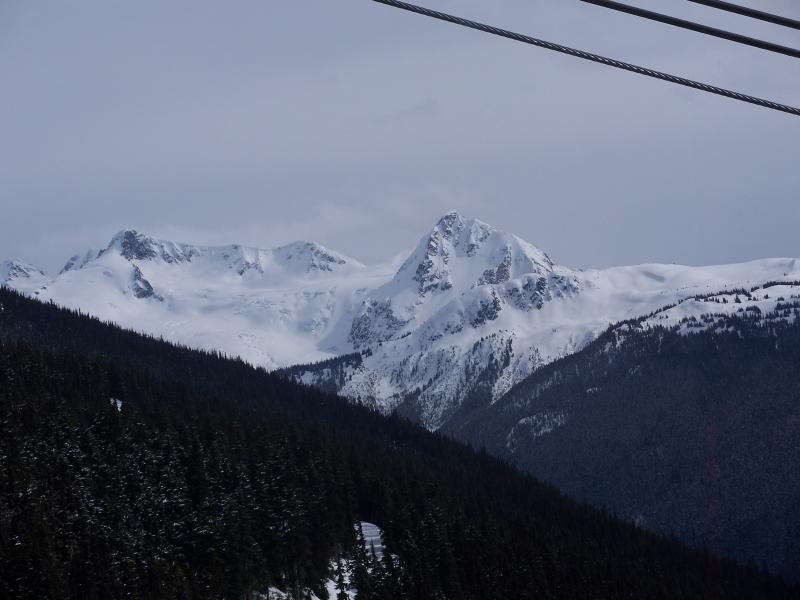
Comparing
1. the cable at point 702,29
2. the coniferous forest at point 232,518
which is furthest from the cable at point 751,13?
the coniferous forest at point 232,518

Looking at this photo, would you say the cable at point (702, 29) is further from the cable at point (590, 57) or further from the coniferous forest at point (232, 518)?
the coniferous forest at point (232, 518)

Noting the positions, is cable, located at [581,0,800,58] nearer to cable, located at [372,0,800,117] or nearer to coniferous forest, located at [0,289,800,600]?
cable, located at [372,0,800,117]

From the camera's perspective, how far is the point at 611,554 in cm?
15625

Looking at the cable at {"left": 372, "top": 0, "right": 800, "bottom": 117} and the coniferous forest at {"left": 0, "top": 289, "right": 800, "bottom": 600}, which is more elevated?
the coniferous forest at {"left": 0, "top": 289, "right": 800, "bottom": 600}

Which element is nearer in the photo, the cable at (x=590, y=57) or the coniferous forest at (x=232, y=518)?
the cable at (x=590, y=57)

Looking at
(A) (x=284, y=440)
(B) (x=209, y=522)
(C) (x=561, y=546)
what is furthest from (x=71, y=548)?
(C) (x=561, y=546)

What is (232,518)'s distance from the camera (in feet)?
364

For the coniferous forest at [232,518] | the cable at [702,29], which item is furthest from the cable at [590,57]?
the coniferous forest at [232,518]

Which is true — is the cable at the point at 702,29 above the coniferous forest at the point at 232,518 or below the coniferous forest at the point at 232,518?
below

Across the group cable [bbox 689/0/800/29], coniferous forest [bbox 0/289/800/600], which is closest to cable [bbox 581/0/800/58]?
cable [bbox 689/0/800/29]

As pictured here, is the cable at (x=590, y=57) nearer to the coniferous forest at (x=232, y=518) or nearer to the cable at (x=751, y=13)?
the cable at (x=751, y=13)

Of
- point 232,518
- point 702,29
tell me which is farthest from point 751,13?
point 232,518

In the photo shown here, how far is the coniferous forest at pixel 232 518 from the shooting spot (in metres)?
92.2

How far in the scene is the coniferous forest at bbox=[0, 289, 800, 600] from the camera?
302ft
